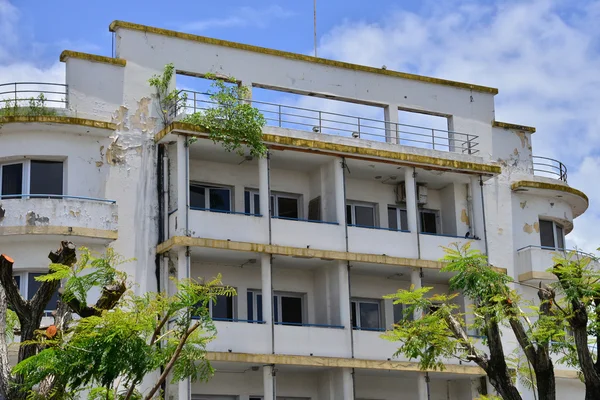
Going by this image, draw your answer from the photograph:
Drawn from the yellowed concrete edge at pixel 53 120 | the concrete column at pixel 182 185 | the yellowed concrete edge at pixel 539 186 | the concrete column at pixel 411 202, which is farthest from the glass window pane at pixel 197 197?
the yellowed concrete edge at pixel 539 186

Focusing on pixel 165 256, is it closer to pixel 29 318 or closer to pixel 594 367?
pixel 29 318

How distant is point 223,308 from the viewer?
109ft

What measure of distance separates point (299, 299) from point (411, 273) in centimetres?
361

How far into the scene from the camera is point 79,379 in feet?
67.5

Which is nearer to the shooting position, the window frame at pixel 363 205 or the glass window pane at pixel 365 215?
the window frame at pixel 363 205

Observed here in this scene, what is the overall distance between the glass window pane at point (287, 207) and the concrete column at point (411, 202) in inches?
140

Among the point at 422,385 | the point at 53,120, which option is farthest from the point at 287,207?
the point at 53,120

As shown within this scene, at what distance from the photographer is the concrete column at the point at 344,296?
33344mm

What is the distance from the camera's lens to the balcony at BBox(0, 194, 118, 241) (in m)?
30.2

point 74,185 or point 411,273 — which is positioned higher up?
point 74,185

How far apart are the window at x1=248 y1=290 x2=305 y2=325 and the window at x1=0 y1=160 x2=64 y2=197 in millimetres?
6686

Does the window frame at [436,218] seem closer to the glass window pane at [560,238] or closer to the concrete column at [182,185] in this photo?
the glass window pane at [560,238]

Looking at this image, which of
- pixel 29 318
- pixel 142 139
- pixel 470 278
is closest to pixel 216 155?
pixel 142 139

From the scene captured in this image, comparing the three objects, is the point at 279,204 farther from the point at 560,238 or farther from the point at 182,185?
the point at 560,238
